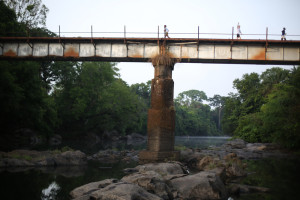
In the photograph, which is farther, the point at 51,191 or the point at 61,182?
the point at 61,182

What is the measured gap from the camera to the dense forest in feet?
79.4

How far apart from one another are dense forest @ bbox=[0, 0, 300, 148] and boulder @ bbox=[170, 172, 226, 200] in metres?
14.8

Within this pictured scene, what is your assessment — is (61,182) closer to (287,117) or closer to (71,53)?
(71,53)

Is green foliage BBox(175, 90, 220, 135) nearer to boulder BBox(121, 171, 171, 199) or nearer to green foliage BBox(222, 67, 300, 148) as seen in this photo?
green foliage BBox(222, 67, 300, 148)

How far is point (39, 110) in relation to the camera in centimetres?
3120

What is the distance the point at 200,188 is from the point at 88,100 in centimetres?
4085

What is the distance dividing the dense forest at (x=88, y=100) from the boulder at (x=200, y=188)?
584 inches

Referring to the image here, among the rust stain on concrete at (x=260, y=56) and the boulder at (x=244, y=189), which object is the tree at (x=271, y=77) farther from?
the boulder at (x=244, y=189)

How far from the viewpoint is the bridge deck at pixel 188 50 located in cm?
1772

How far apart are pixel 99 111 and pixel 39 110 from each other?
1816cm

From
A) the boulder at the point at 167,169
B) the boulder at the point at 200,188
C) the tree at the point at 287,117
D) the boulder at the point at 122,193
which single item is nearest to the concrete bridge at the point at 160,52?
the boulder at the point at 167,169

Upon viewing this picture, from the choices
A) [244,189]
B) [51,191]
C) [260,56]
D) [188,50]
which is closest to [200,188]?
[244,189]

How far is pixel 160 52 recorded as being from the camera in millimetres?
17547

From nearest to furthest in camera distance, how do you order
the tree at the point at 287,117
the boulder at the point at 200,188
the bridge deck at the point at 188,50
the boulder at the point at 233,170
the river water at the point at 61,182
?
the boulder at the point at 200,188 < the river water at the point at 61,182 < the boulder at the point at 233,170 < the bridge deck at the point at 188,50 < the tree at the point at 287,117
